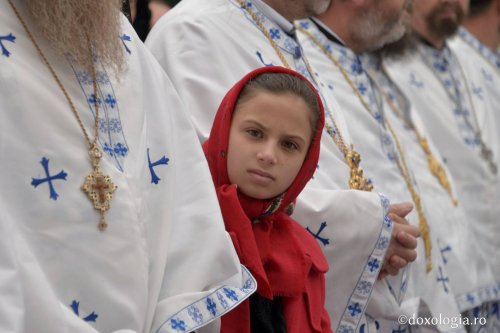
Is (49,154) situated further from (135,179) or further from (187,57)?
(187,57)

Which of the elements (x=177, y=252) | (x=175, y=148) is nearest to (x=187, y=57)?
(x=175, y=148)

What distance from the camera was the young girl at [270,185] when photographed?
3682 millimetres

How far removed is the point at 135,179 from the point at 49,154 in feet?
1.06

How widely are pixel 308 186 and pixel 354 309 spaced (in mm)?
518

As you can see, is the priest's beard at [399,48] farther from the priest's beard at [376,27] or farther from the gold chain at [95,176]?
the gold chain at [95,176]

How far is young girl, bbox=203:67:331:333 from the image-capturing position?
145 inches

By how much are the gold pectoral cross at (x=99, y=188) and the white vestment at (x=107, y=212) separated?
20mm

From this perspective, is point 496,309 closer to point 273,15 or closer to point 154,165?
point 273,15

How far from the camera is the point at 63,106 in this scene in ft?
10.9

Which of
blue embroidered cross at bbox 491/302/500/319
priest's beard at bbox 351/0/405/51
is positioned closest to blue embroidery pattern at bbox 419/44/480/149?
blue embroidered cross at bbox 491/302/500/319

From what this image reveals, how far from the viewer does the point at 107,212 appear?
3301mm

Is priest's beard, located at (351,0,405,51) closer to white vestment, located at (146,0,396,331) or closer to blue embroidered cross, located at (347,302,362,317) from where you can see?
white vestment, located at (146,0,396,331)

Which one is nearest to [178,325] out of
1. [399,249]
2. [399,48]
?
[399,249]

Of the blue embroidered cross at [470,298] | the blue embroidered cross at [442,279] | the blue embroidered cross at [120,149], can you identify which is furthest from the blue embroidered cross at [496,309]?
the blue embroidered cross at [120,149]
